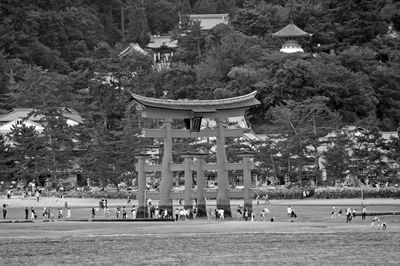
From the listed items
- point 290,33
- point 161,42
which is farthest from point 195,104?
point 161,42

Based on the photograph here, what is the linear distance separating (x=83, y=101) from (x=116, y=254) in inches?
2070

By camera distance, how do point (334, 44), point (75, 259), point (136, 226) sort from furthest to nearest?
point (334, 44), point (136, 226), point (75, 259)

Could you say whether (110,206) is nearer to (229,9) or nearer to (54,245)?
(54,245)

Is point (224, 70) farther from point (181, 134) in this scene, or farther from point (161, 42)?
point (181, 134)

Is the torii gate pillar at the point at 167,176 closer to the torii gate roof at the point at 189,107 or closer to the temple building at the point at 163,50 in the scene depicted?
the torii gate roof at the point at 189,107

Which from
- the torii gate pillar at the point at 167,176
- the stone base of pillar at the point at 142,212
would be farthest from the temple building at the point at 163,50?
the stone base of pillar at the point at 142,212

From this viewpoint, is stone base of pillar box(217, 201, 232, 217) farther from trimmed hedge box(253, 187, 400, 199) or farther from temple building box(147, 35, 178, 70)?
temple building box(147, 35, 178, 70)

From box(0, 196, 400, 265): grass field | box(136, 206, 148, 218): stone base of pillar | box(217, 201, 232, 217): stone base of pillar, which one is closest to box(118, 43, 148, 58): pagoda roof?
box(136, 206, 148, 218): stone base of pillar

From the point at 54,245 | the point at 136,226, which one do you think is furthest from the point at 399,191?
the point at 54,245

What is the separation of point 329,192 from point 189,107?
51.3 feet

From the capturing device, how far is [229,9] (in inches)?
5231

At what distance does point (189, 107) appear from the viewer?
60312 millimetres

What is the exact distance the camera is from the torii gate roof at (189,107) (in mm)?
59719

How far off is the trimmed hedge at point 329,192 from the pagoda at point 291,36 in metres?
23.6
